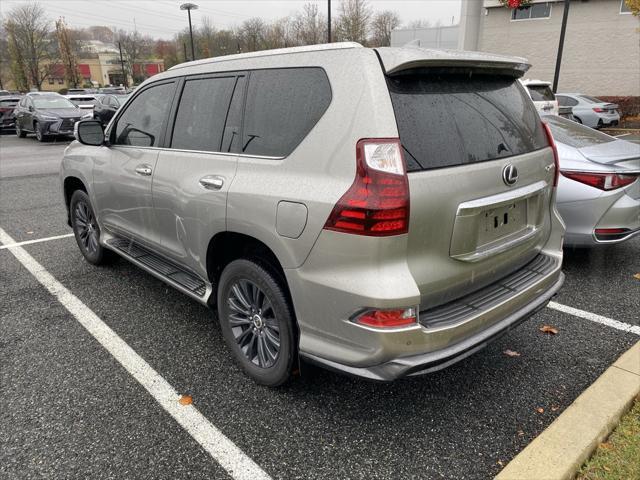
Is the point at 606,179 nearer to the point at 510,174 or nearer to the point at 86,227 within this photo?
the point at 510,174

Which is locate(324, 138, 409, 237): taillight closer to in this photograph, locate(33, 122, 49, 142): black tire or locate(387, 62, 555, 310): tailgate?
locate(387, 62, 555, 310): tailgate

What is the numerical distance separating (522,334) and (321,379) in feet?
5.14

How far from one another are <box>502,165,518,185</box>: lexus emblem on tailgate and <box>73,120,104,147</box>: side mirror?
10.6 ft

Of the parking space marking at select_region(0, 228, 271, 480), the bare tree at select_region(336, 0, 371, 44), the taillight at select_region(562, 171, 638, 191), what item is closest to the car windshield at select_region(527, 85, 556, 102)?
the taillight at select_region(562, 171, 638, 191)

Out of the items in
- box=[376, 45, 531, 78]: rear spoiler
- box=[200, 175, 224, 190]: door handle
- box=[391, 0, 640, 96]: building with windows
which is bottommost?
box=[200, 175, 224, 190]: door handle

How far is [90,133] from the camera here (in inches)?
162

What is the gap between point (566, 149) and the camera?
180 inches

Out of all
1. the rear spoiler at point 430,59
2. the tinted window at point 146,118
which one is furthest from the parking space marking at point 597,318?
the tinted window at point 146,118

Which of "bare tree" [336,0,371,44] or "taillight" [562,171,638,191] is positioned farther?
"bare tree" [336,0,371,44]

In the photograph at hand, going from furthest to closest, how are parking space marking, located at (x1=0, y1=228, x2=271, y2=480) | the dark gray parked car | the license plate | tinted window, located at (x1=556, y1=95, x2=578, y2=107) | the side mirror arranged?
1. tinted window, located at (x1=556, y1=95, x2=578, y2=107)
2. the dark gray parked car
3. the side mirror
4. the license plate
5. parking space marking, located at (x1=0, y1=228, x2=271, y2=480)

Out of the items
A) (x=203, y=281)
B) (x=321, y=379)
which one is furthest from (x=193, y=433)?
(x=203, y=281)

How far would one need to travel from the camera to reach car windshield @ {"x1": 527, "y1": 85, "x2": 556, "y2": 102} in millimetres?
11461

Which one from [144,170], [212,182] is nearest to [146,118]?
[144,170]

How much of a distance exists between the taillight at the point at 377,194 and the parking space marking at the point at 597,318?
2.44 meters
